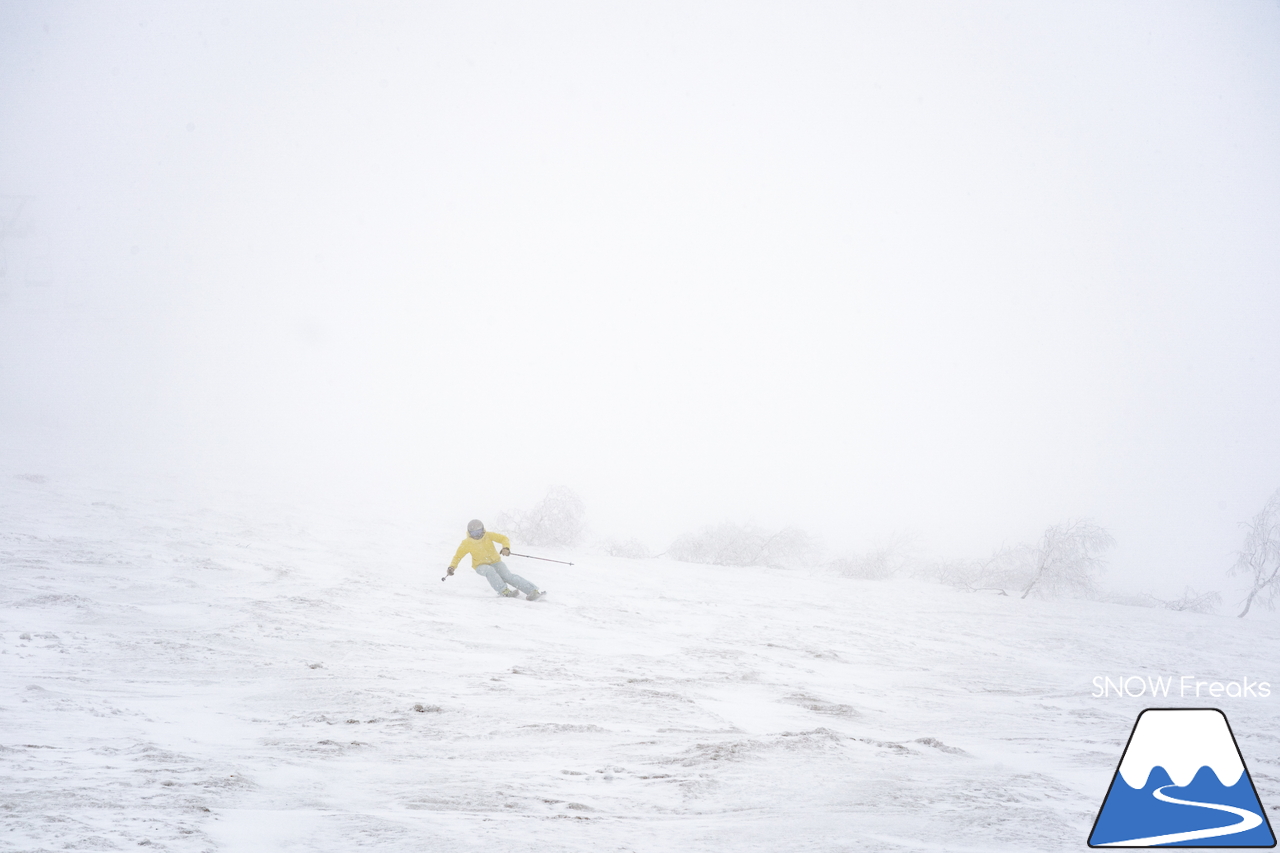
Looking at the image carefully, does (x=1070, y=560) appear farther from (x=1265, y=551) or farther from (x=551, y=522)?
(x=551, y=522)

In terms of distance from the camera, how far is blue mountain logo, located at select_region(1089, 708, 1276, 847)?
315 centimetres

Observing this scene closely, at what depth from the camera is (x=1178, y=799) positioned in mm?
3285

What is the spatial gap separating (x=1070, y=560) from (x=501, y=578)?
16224 millimetres

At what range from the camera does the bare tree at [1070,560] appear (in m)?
17.5

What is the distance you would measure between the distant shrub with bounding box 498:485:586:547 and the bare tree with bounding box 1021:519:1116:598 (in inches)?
509

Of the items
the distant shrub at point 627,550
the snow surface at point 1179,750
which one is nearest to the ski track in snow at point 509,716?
the snow surface at point 1179,750

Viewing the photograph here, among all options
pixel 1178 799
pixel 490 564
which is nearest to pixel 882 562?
pixel 490 564

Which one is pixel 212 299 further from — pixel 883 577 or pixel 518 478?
pixel 883 577

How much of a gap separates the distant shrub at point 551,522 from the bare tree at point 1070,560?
1292 cm

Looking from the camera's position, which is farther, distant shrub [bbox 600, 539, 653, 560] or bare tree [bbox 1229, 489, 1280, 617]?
bare tree [bbox 1229, 489, 1280, 617]

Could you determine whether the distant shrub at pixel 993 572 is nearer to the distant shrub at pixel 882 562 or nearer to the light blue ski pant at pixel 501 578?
the distant shrub at pixel 882 562

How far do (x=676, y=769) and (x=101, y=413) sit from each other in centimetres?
4535

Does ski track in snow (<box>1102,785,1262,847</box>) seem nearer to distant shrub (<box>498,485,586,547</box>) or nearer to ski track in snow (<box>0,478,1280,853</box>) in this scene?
ski track in snow (<box>0,478,1280,853</box>)

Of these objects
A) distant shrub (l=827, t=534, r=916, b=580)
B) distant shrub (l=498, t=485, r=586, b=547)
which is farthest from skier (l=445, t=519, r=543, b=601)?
distant shrub (l=827, t=534, r=916, b=580)
